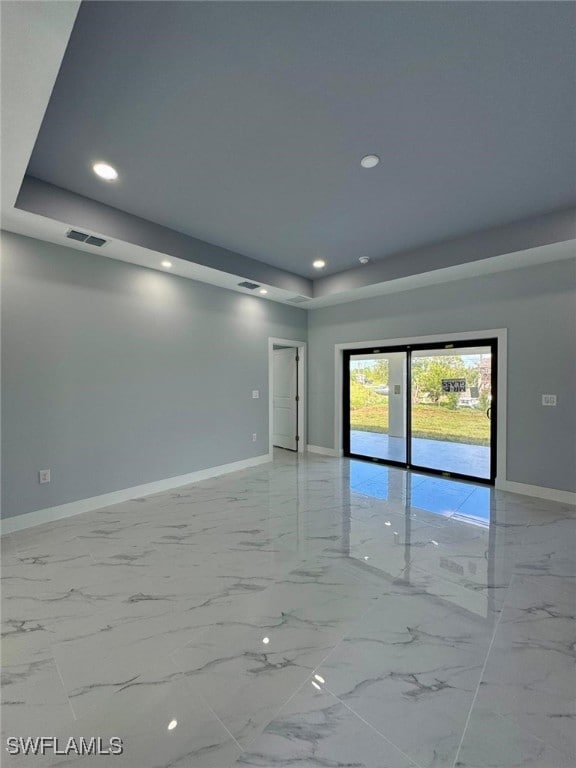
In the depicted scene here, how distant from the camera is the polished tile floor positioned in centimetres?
134

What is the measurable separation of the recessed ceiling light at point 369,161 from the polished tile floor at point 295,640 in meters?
3.21

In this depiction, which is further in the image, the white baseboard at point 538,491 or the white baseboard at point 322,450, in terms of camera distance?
the white baseboard at point 322,450

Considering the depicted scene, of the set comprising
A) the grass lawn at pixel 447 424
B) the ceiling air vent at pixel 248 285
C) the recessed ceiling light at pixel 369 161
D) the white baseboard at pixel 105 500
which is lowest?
the white baseboard at pixel 105 500

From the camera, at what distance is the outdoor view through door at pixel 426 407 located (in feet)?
15.6

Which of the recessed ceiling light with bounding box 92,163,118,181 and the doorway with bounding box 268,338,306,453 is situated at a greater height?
the recessed ceiling light with bounding box 92,163,118,181

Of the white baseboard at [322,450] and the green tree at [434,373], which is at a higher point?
the green tree at [434,373]

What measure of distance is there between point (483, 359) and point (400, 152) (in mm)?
3204

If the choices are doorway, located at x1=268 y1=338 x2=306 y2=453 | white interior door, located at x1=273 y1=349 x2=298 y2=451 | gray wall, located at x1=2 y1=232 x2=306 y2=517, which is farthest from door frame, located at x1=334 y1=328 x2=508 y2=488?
gray wall, located at x1=2 y1=232 x2=306 y2=517

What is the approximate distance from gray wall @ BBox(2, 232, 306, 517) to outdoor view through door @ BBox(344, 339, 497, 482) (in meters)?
2.07

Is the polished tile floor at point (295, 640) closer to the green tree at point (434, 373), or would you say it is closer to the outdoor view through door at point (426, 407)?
the outdoor view through door at point (426, 407)

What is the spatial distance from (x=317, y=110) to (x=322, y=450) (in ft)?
17.6

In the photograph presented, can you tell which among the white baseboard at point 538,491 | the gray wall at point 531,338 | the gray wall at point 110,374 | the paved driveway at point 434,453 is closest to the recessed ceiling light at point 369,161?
the gray wall at point 531,338

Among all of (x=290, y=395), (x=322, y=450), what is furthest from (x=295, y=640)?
(x=290, y=395)

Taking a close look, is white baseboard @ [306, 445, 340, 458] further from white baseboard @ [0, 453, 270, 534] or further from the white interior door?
white baseboard @ [0, 453, 270, 534]
